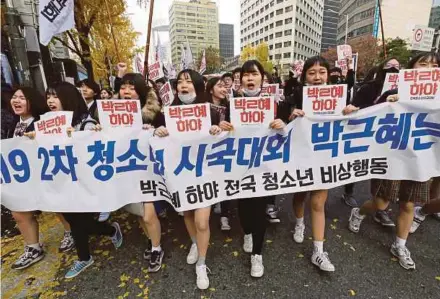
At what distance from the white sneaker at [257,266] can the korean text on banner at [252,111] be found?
1.40 metres

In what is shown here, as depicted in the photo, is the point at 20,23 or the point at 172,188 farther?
the point at 20,23

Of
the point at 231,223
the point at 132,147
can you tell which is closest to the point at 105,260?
the point at 132,147

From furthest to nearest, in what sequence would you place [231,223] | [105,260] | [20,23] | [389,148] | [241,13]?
1. [241,13]
2. [20,23]
3. [231,223]
4. [105,260]
5. [389,148]

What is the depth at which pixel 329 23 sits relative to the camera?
10475 cm

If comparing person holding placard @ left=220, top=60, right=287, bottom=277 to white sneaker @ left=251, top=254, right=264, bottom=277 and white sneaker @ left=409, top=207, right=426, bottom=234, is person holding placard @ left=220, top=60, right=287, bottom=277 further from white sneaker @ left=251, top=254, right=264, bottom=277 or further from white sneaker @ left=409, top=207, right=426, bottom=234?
white sneaker @ left=409, top=207, right=426, bottom=234

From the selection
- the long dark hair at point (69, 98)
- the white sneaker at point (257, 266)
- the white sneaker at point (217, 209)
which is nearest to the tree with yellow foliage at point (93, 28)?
the long dark hair at point (69, 98)

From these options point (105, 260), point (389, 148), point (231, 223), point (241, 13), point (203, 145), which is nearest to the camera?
point (203, 145)

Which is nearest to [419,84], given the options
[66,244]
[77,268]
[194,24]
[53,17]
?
[77,268]

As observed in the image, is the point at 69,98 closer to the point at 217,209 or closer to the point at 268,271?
the point at 217,209

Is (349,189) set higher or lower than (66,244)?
higher

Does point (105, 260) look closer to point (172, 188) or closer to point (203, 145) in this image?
point (172, 188)

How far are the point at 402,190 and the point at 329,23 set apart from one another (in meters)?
123

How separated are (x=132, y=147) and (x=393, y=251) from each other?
3.05 metres

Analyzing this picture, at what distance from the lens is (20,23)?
8.27 metres
